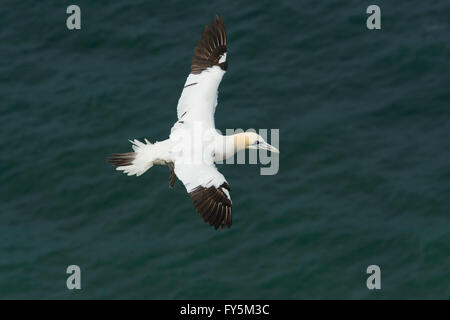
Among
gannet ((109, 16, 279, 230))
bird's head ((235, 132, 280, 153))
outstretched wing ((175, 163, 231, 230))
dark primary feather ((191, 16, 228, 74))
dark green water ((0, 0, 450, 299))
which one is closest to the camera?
outstretched wing ((175, 163, 231, 230))

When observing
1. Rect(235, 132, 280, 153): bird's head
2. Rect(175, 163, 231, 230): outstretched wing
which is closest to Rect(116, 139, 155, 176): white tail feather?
Rect(175, 163, 231, 230): outstretched wing

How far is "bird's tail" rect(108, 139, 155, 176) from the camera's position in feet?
77.7

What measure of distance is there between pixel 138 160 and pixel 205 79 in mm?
2736

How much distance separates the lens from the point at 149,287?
28.7 meters

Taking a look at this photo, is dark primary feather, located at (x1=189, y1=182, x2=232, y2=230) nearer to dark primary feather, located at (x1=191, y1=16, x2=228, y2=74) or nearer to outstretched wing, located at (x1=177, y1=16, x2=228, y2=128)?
outstretched wing, located at (x1=177, y1=16, x2=228, y2=128)

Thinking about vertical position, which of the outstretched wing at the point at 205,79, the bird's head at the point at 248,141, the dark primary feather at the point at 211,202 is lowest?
the dark primary feather at the point at 211,202

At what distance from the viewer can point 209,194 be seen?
74.4ft

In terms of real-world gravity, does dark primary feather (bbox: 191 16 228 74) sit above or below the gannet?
above

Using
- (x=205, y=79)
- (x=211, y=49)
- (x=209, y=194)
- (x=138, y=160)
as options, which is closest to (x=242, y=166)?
(x=211, y=49)

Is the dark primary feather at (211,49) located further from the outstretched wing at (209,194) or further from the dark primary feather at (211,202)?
the dark primary feather at (211,202)

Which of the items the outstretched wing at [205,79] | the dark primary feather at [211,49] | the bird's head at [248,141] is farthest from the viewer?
the dark primary feather at [211,49]

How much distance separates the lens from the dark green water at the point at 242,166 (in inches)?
1133

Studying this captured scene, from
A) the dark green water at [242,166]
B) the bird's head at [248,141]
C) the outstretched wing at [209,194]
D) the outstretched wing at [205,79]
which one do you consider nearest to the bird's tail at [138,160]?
the outstretched wing at [209,194]

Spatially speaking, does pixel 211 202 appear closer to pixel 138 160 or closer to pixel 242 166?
pixel 138 160
